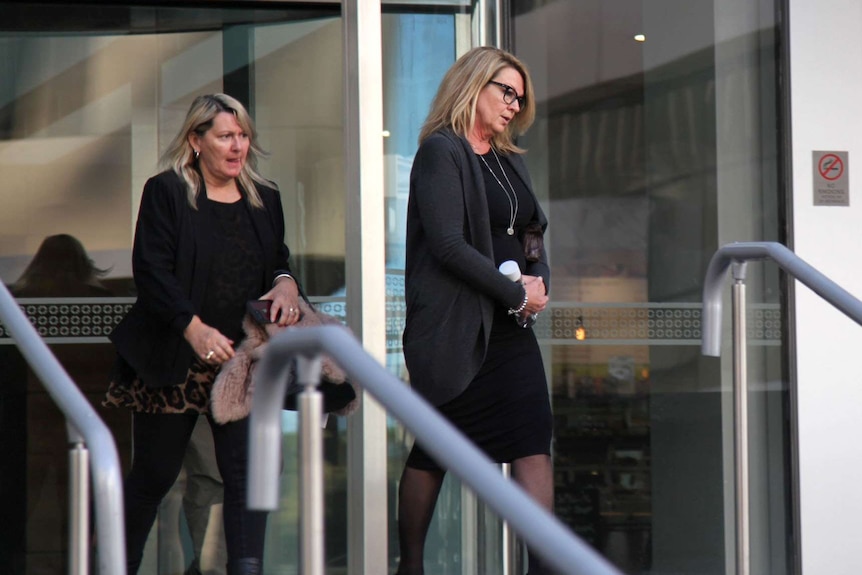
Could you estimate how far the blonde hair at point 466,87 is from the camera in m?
3.74

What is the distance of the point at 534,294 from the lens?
3.70 meters

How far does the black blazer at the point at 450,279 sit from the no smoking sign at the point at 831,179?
6.30ft

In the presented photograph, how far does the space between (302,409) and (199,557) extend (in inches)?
117

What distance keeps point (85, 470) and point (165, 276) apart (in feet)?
4.45

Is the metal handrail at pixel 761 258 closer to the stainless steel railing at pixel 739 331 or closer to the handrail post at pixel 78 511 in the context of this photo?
the stainless steel railing at pixel 739 331

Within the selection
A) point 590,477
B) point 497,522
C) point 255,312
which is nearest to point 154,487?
point 255,312

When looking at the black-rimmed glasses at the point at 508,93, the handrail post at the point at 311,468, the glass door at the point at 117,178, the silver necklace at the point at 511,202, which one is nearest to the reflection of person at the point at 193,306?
the silver necklace at the point at 511,202

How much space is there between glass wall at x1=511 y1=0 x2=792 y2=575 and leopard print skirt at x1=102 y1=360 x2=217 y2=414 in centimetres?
170

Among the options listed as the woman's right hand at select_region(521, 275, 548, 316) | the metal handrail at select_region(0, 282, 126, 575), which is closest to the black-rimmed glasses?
the woman's right hand at select_region(521, 275, 548, 316)

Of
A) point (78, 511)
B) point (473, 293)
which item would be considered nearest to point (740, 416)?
point (473, 293)

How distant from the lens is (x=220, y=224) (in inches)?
152

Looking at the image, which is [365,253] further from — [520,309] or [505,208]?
[520,309]

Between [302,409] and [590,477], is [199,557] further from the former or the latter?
[302,409]

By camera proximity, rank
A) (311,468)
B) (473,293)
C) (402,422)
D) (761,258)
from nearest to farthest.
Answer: (402,422), (311,468), (761,258), (473,293)
